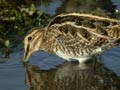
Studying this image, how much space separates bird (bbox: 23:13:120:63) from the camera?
8203 mm

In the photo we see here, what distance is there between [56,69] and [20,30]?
6.70 ft

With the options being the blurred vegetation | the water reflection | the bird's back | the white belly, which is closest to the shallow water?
the water reflection

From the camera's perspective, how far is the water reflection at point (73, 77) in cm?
773

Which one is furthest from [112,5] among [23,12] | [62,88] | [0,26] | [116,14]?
[62,88]

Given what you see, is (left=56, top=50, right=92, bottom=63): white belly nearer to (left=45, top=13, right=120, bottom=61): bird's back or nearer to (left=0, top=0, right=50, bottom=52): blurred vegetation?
(left=45, top=13, right=120, bottom=61): bird's back

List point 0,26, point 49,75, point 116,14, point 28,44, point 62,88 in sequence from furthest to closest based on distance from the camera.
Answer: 1. point 116,14
2. point 0,26
3. point 28,44
4. point 49,75
5. point 62,88

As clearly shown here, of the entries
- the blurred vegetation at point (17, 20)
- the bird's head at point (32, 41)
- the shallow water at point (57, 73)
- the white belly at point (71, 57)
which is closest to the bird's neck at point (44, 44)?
the bird's head at point (32, 41)

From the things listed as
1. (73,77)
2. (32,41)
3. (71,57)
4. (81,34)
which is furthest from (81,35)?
(32,41)

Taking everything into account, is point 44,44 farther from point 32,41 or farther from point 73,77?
point 73,77

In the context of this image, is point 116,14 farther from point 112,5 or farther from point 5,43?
point 5,43

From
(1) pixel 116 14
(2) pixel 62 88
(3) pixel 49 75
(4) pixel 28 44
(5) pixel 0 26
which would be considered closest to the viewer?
(2) pixel 62 88

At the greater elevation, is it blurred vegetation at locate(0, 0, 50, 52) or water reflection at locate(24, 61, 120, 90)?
blurred vegetation at locate(0, 0, 50, 52)

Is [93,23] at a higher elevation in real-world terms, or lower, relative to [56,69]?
higher

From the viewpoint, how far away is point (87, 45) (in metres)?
8.33
